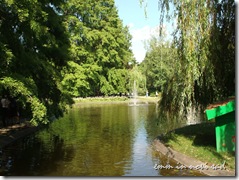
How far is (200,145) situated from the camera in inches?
483

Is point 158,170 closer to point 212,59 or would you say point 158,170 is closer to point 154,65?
point 212,59

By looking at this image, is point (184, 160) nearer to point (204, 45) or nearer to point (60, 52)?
point (204, 45)

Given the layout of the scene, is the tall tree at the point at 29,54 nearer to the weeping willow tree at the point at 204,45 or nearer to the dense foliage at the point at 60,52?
the dense foliage at the point at 60,52

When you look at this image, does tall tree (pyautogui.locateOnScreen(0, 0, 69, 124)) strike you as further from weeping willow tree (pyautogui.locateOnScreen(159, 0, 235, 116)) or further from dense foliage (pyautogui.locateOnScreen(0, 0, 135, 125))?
weeping willow tree (pyautogui.locateOnScreen(159, 0, 235, 116))

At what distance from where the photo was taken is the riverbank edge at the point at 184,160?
8835 mm

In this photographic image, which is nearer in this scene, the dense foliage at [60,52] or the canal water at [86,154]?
the canal water at [86,154]

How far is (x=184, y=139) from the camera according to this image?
45.6 feet

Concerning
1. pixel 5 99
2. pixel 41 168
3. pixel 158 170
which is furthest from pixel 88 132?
pixel 158 170

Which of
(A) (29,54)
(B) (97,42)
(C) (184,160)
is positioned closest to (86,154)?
(C) (184,160)

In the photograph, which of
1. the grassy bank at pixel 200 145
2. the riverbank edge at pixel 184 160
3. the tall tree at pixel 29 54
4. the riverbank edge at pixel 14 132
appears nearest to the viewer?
the riverbank edge at pixel 184 160

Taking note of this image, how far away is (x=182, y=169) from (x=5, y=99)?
38.8 ft

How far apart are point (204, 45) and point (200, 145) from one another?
3.68 meters

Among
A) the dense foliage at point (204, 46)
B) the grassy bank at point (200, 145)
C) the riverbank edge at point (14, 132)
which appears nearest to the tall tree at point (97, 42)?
the riverbank edge at point (14, 132)

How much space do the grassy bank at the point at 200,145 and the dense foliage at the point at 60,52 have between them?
498cm
